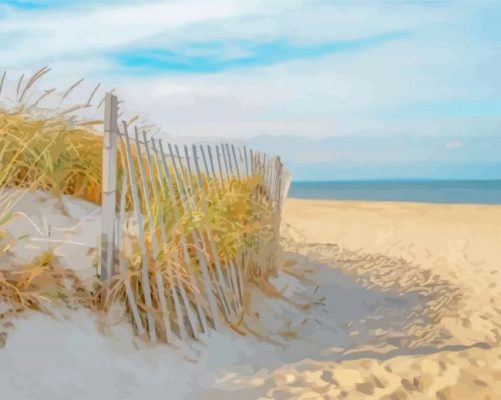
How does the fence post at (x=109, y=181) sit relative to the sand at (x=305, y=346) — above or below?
above

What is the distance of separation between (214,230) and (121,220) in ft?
3.19

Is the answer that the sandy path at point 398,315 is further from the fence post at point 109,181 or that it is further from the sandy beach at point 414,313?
the fence post at point 109,181

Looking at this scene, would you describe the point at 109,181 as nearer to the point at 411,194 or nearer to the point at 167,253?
the point at 167,253

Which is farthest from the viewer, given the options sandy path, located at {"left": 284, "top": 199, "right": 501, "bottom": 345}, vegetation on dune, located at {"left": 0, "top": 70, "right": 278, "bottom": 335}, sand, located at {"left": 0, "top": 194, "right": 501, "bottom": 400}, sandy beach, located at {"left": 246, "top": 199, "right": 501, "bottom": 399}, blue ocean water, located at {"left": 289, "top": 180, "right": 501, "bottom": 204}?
blue ocean water, located at {"left": 289, "top": 180, "right": 501, "bottom": 204}

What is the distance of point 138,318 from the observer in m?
4.84

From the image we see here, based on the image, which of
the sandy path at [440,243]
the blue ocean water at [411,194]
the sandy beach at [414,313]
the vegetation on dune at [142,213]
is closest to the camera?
the sandy beach at [414,313]

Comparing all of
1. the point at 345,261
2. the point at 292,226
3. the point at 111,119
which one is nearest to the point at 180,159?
the point at 111,119

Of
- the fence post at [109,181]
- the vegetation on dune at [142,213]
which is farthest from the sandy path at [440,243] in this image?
the fence post at [109,181]

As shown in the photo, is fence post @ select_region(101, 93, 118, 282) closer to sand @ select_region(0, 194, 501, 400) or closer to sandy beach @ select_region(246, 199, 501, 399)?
sand @ select_region(0, 194, 501, 400)

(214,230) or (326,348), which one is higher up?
(214,230)

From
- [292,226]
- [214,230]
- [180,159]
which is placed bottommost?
[292,226]

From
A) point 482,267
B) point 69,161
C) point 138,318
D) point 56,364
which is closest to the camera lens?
point 56,364

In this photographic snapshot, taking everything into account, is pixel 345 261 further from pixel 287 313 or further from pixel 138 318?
pixel 138 318

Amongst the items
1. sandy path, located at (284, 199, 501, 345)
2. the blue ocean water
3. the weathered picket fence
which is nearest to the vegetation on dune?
the weathered picket fence
